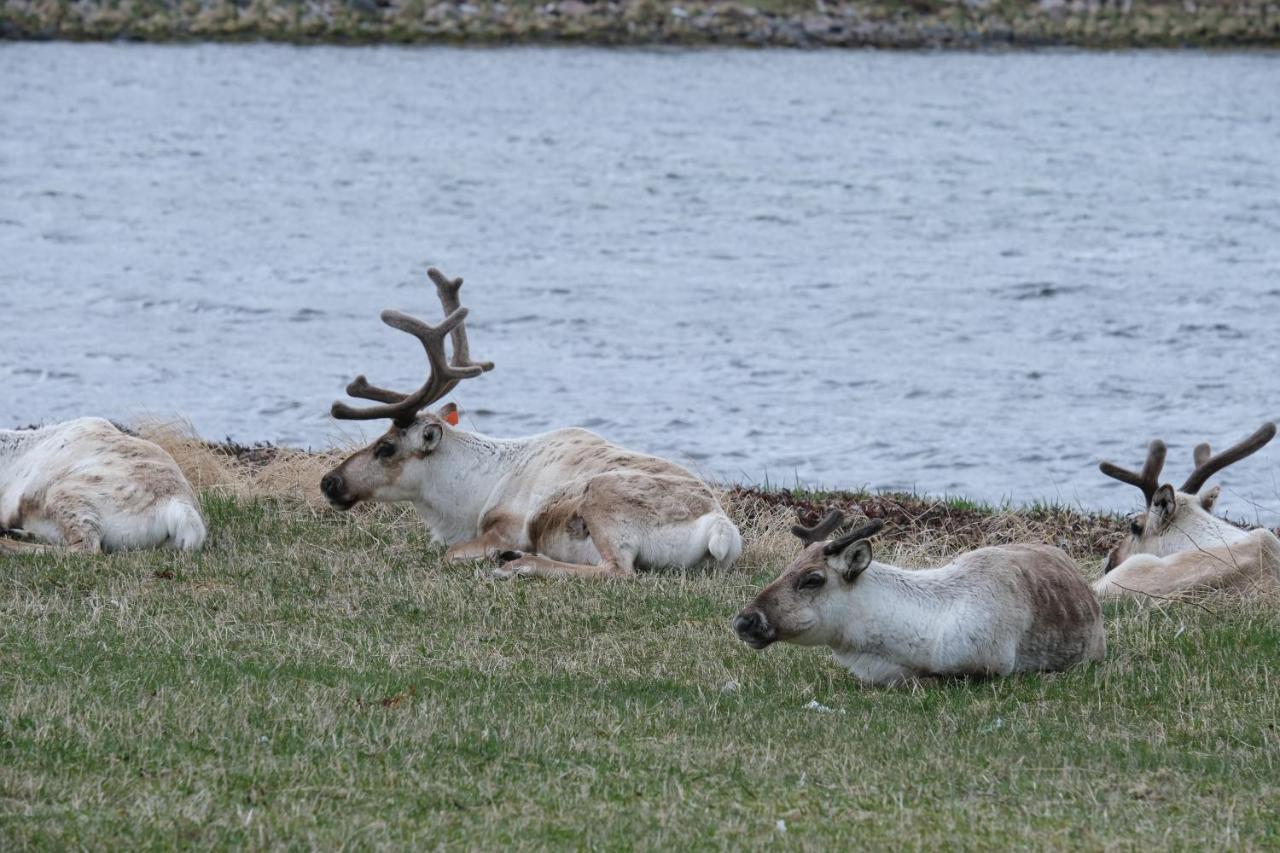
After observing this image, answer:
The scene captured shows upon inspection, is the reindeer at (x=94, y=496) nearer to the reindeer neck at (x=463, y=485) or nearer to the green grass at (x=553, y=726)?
the green grass at (x=553, y=726)

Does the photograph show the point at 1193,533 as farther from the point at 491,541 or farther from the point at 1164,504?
the point at 491,541

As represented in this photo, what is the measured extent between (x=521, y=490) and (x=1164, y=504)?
4007mm

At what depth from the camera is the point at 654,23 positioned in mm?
81812

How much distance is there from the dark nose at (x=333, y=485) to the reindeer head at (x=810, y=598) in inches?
173

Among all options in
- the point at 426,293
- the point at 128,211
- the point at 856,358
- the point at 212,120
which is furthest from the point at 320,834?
the point at 212,120

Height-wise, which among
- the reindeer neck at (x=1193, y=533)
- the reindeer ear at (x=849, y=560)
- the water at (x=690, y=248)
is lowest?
the water at (x=690, y=248)

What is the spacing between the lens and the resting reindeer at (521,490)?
11.9 m

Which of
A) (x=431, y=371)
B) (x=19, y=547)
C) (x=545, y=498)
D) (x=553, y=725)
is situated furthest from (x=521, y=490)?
(x=553, y=725)

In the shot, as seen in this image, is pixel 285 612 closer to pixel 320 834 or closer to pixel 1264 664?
pixel 320 834

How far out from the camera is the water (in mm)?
25328

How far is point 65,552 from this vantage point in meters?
11.5

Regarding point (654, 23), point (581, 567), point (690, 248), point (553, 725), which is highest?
point (553, 725)

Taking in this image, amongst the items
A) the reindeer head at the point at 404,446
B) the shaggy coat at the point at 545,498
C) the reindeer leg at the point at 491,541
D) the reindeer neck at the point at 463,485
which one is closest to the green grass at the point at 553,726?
the shaggy coat at the point at 545,498

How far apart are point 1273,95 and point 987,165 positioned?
18.7 m
